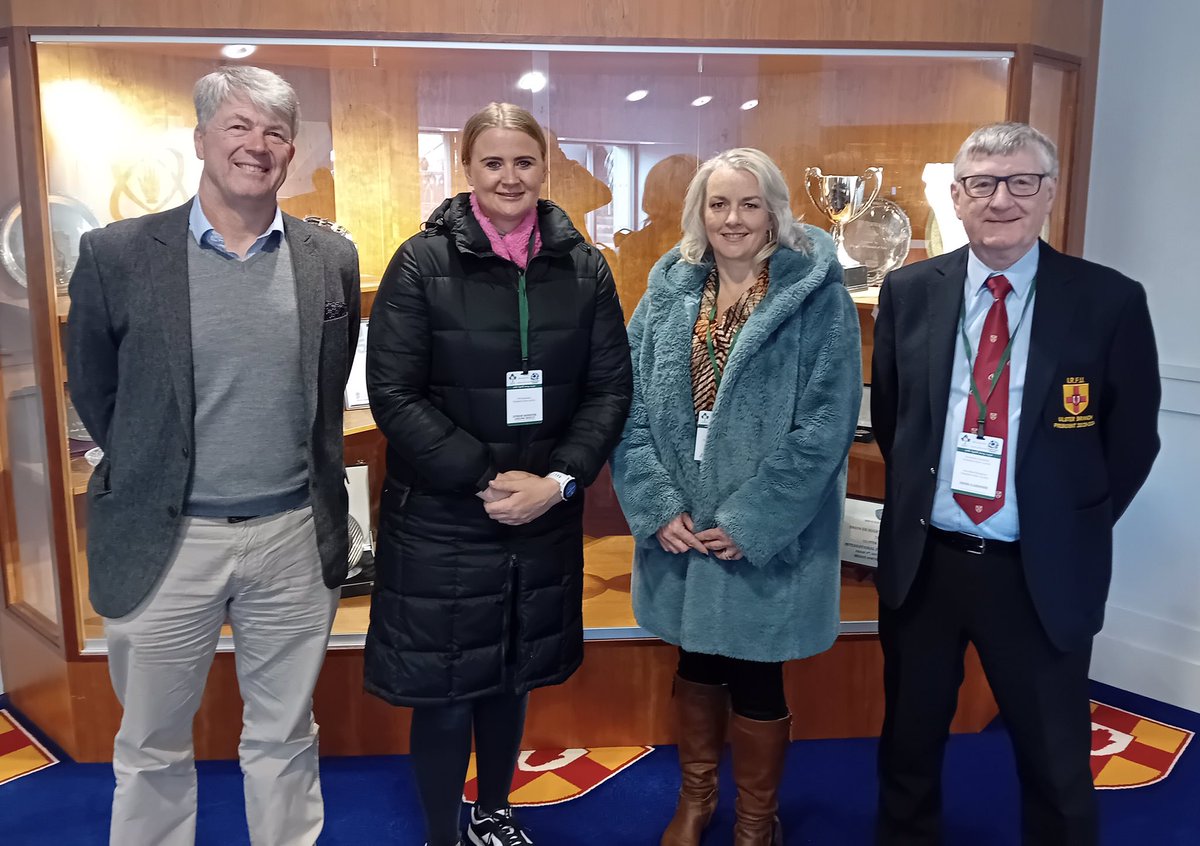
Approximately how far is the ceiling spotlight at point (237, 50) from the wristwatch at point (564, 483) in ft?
4.73

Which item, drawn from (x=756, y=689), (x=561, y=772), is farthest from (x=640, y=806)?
(x=756, y=689)

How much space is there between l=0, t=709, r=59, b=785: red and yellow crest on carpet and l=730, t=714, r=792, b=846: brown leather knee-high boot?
6.34 feet

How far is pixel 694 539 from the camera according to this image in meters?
2.07

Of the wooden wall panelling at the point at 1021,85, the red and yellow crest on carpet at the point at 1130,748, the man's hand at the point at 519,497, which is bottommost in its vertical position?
the red and yellow crest on carpet at the point at 1130,748

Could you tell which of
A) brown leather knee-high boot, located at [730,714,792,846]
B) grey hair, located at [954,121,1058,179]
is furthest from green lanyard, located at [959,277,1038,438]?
brown leather knee-high boot, located at [730,714,792,846]

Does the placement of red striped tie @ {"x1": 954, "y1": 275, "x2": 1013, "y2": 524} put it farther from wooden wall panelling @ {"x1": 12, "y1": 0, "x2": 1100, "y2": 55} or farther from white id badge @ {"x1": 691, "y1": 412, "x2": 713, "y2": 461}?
wooden wall panelling @ {"x1": 12, "y1": 0, "x2": 1100, "y2": 55}

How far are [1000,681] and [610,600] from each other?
131 centimetres

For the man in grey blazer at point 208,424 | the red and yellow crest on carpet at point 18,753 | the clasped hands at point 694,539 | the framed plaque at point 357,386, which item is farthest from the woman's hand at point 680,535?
the red and yellow crest on carpet at point 18,753

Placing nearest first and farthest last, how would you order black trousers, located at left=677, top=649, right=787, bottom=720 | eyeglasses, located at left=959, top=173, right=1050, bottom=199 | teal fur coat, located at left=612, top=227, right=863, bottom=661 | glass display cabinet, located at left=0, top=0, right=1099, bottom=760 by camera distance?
eyeglasses, located at left=959, top=173, right=1050, bottom=199 → teal fur coat, located at left=612, top=227, right=863, bottom=661 → black trousers, located at left=677, top=649, right=787, bottom=720 → glass display cabinet, located at left=0, top=0, right=1099, bottom=760

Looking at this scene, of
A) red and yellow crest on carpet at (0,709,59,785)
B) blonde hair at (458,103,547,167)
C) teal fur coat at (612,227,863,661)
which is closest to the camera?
blonde hair at (458,103,547,167)

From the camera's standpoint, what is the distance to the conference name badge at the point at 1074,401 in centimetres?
178

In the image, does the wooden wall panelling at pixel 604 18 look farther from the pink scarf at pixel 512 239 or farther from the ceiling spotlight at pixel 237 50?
the pink scarf at pixel 512 239

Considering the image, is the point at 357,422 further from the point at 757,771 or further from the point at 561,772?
the point at 757,771

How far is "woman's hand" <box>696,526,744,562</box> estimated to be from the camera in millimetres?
2035
